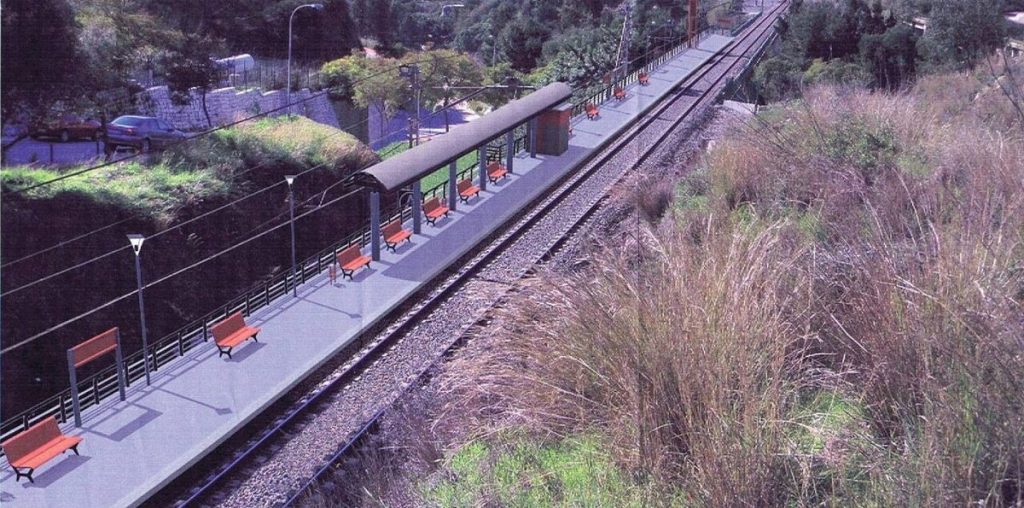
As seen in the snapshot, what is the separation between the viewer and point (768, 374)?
5660 mm

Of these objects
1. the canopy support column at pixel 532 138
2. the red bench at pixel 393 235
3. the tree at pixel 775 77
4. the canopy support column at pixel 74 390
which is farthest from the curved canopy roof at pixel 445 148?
the tree at pixel 775 77

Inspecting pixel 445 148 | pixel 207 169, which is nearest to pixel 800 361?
pixel 445 148

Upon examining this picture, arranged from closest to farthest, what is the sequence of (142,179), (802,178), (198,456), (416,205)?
(198,456) < (802,178) < (416,205) < (142,179)

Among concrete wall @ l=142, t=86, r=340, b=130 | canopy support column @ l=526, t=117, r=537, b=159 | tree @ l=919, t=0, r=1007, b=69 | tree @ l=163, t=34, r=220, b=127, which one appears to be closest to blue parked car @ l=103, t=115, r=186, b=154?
concrete wall @ l=142, t=86, r=340, b=130

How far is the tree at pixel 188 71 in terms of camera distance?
30.8 metres

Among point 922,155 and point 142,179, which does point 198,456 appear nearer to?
point 922,155

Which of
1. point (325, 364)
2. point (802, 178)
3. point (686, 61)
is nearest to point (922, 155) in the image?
point (802, 178)

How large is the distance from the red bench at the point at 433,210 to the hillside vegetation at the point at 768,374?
10.1 meters

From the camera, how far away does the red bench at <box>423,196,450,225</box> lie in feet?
59.7

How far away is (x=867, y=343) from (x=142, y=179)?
745 inches

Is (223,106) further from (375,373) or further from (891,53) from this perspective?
(891,53)

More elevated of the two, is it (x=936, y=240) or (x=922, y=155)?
(x=936, y=240)

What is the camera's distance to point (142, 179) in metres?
20.9

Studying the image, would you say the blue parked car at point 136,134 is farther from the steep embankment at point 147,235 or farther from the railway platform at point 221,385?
the railway platform at point 221,385
